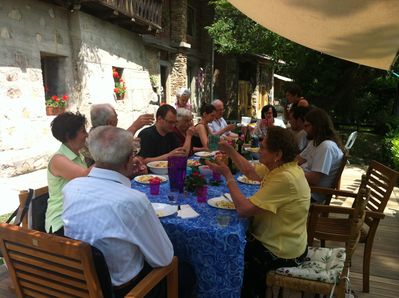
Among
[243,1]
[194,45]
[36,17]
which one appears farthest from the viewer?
[194,45]

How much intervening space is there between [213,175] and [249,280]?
91 centimetres

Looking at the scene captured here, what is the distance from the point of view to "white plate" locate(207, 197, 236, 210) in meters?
2.07

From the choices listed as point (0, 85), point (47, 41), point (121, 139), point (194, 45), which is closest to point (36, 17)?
point (47, 41)

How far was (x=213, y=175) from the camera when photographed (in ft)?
8.94

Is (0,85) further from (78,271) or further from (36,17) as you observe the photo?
(78,271)

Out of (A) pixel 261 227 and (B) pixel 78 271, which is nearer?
(B) pixel 78 271

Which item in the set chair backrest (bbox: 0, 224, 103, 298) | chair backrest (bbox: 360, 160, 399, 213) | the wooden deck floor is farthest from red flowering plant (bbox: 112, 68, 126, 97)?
chair backrest (bbox: 0, 224, 103, 298)

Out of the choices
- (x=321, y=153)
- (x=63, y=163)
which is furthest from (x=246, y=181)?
(x=63, y=163)

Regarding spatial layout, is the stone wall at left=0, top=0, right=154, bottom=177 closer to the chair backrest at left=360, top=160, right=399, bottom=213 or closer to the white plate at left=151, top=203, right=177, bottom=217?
the white plate at left=151, top=203, right=177, bottom=217

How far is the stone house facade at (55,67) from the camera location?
5.98m

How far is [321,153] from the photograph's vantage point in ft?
9.84

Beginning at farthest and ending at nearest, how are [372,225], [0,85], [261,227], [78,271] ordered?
[0,85] < [372,225] < [261,227] < [78,271]

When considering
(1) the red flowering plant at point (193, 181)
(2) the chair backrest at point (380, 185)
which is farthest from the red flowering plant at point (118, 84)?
(2) the chair backrest at point (380, 185)

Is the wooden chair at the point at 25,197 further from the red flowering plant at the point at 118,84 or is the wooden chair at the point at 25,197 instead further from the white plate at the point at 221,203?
the red flowering plant at the point at 118,84
